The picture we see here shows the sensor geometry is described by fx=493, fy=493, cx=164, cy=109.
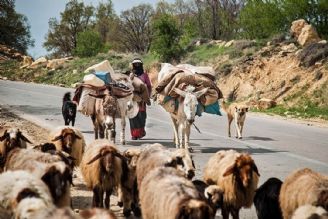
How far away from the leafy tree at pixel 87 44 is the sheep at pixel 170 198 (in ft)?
175

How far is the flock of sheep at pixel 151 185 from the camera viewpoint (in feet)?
18.1

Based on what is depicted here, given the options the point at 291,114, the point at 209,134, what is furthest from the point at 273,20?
the point at 209,134

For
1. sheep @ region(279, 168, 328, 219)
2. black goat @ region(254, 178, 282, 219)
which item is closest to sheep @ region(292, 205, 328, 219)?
sheep @ region(279, 168, 328, 219)

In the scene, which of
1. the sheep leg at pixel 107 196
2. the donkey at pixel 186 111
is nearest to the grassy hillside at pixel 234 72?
the donkey at pixel 186 111

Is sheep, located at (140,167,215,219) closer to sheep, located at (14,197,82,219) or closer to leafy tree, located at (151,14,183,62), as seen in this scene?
sheep, located at (14,197,82,219)

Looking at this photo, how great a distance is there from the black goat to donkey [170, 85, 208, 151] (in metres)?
6.13

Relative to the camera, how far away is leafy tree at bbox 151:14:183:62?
4147cm

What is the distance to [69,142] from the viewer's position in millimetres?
9547

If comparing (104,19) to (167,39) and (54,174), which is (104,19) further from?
(54,174)

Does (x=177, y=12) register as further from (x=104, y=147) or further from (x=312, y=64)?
(x=104, y=147)

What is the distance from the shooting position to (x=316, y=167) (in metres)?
12.0

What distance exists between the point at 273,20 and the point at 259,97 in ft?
39.1

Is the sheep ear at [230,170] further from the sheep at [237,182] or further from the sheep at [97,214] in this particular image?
the sheep at [97,214]

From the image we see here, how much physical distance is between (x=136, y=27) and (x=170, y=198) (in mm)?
64083
